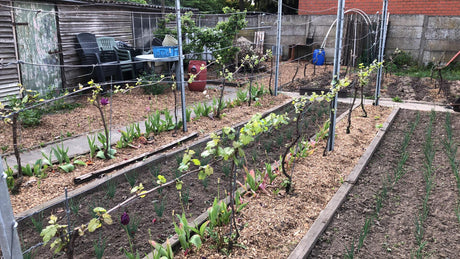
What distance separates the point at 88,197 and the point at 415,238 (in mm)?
3162

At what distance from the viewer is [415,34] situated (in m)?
12.5

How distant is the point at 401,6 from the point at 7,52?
13.5m

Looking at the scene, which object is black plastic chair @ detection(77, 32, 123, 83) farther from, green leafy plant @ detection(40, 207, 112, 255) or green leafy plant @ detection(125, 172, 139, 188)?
green leafy plant @ detection(40, 207, 112, 255)

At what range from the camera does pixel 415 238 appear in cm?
314

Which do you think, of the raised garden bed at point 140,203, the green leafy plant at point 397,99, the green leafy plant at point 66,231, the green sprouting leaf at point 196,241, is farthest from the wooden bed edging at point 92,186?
the green leafy plant at point 397,99

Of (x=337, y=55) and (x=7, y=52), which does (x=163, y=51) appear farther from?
(x=337, y=55)

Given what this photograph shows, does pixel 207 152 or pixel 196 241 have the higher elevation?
pixel 207 152

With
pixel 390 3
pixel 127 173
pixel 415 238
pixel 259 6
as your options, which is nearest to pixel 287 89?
pixel 127 173

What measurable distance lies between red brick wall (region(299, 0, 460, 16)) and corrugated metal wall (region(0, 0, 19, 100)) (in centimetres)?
1212

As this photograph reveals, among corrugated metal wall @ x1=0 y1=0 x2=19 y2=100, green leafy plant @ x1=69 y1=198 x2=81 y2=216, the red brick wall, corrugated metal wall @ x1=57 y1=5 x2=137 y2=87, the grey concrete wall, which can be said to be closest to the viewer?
green leafy plant @ x1=69 y1=198 x2=81 y2=216

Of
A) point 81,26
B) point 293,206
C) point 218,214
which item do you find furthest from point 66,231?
point 81,26

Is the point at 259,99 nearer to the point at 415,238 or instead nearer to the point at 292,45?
the point at 415,238

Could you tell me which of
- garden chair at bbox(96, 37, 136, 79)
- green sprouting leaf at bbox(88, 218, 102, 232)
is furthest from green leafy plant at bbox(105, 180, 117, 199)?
garden chair at bbox(96, 37, 136, 79)

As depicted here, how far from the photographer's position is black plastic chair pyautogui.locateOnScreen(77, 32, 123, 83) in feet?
27.8
